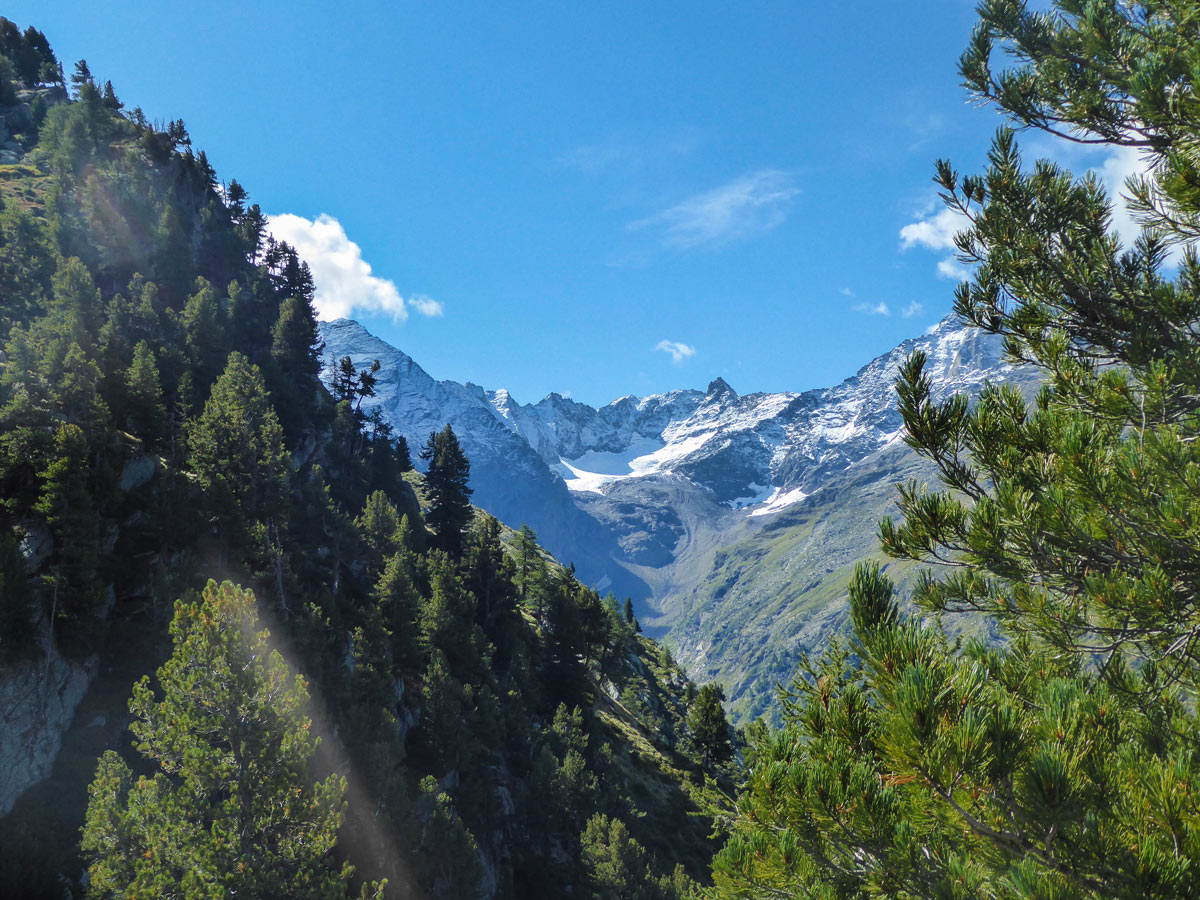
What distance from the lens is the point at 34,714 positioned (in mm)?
26453

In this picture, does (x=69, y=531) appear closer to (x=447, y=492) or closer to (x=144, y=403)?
(x=144, y=403)

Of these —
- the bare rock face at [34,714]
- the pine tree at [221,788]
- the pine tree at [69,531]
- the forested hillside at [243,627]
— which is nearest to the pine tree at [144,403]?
the forested hillside at [243,627]

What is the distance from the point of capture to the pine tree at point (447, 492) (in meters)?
76.1

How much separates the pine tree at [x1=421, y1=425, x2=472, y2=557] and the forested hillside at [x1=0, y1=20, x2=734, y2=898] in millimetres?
390

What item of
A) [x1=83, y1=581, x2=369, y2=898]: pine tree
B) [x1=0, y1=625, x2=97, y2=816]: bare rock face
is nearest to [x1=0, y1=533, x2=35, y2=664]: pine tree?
[x1=0, y1=625, x2=97, y2=816]: bare rock face

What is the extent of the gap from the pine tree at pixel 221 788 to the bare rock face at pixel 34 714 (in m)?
10.5

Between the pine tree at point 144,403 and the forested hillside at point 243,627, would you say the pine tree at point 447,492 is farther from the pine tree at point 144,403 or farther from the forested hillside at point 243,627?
the pine tree at point 144,403

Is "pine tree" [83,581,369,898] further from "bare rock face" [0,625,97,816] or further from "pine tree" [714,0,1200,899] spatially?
"pine tree" [714,0,1200,899]

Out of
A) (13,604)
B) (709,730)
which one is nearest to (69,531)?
(13,604)

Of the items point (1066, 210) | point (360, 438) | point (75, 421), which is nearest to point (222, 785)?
point (1066, 210)

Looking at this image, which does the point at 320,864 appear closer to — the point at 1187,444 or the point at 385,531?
the point at 1187,444

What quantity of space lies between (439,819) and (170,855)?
25.6m

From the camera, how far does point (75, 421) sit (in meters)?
35.5

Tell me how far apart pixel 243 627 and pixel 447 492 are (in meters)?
59.2
